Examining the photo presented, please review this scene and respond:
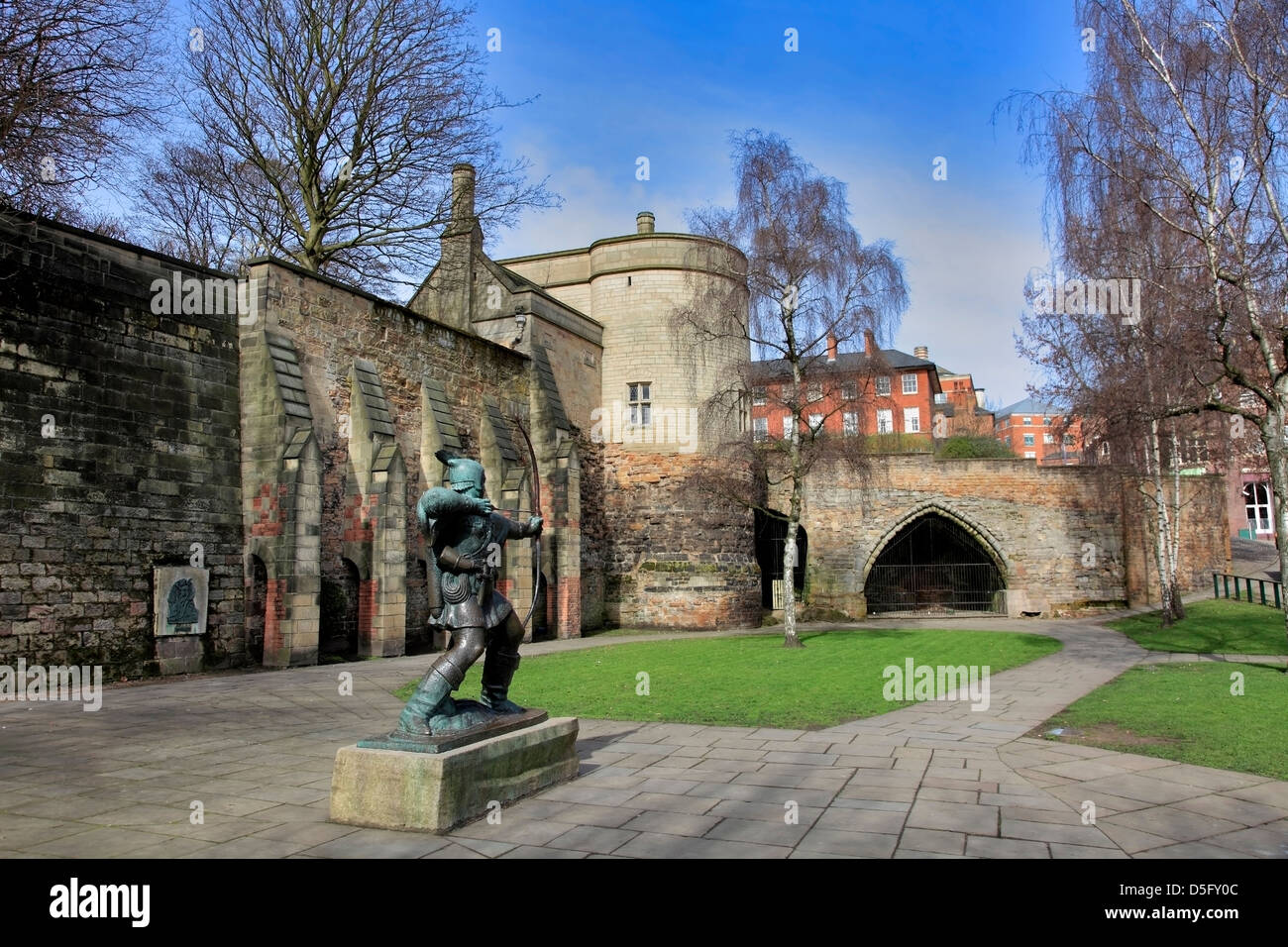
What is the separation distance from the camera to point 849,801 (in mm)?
5488

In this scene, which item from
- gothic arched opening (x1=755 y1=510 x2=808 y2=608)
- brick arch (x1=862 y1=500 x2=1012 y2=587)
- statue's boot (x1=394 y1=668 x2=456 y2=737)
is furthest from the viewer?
gothic arched opening (x1=755 y1=510 x2=808 y2=608)

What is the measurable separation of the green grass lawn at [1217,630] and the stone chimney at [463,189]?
19680mm

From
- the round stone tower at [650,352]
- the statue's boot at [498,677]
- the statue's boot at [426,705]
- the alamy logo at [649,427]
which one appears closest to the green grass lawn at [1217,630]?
the round stone tower at [650,352]

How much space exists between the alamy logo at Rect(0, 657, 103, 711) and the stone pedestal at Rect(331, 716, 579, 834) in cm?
674

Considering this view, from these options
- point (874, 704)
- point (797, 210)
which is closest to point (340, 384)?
point (797, 210)

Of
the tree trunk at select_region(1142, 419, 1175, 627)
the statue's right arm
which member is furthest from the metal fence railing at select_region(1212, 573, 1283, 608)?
the statue's right arm

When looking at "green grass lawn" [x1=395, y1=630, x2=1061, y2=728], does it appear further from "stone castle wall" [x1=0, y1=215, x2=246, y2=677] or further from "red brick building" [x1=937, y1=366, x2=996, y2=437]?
"red brick building" [x1=937, y1=366, x2=996, y2=437]

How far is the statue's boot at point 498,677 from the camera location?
5.89m

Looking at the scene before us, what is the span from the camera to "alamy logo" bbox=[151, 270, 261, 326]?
1334cm

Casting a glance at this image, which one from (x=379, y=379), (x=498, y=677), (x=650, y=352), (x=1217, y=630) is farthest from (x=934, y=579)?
(x=498, y=677)

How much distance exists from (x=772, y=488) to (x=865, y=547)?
3.74 metres

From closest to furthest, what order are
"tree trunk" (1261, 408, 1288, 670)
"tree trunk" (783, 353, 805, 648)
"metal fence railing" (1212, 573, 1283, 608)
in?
"tree trunk" (1261, 408, 1288, 670) < "tree trunk" (783, 353, 805, 648) < "metal fence railing" (1212, 573, 1283, 608)

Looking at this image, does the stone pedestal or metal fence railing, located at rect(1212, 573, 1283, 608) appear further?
metal fence railing, located at rect(1212, 573, 1283, 608)

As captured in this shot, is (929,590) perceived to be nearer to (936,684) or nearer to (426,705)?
(936,684)
